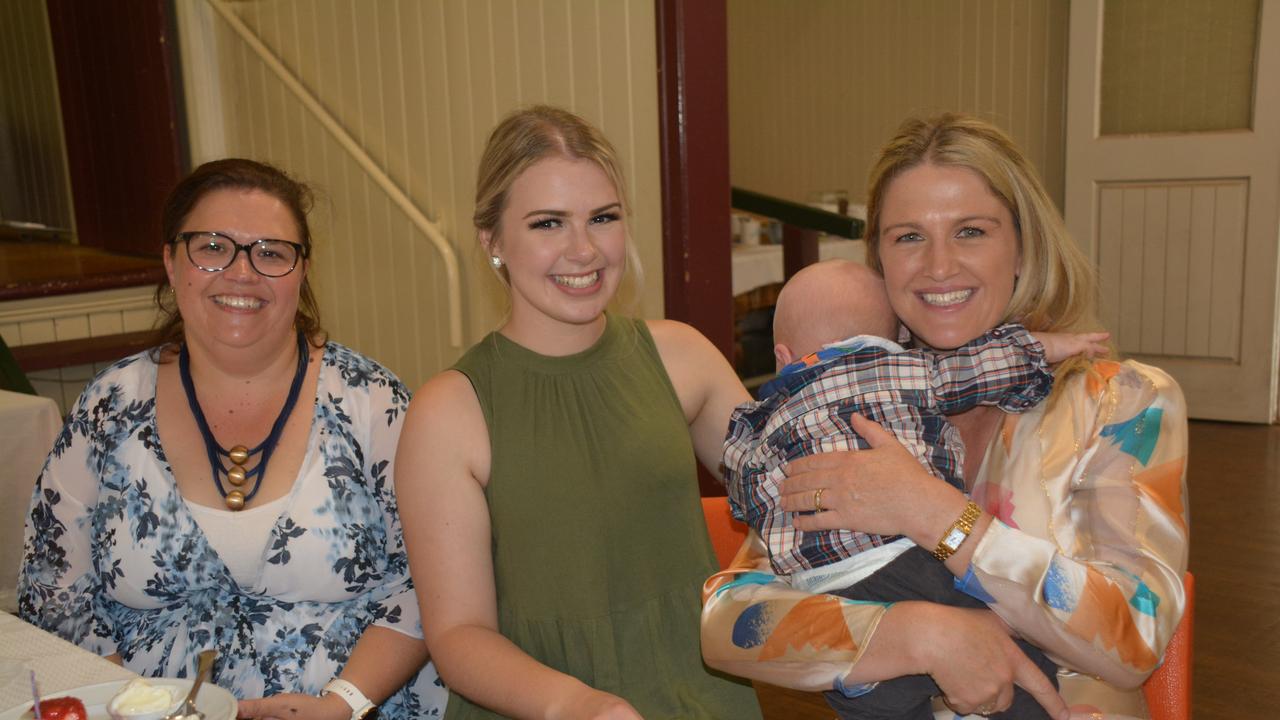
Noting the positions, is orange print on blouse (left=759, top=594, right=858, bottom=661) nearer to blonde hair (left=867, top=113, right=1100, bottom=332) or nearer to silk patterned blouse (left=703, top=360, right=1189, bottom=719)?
silk patterned blouse (left=703, top=360, right=1189, bottom=719)

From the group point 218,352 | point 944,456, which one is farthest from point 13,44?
point 944,456

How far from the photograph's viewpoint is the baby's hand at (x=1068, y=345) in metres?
1.52

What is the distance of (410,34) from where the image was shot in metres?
4.09

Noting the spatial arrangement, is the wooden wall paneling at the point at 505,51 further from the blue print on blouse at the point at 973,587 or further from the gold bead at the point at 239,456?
the blue print on blouse at the point at 973,587

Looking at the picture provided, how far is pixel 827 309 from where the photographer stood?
1.63 m

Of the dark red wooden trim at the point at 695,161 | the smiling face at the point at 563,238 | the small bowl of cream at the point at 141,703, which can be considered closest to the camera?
the small bowl of cream at the point at 141,703

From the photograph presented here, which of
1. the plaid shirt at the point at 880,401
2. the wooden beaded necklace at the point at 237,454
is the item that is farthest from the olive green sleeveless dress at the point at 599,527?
the wooden beaded necklace at the point at 237,454

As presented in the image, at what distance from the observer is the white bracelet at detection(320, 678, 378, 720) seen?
1.67m

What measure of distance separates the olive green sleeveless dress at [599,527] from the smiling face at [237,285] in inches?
14.2

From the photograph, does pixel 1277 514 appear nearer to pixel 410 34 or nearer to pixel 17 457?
pixel 410 34

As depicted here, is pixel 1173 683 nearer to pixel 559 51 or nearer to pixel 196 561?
A: pixel 196 561

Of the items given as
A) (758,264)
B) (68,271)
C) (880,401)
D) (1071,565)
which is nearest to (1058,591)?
(1071,565)

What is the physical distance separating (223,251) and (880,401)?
3.54ft

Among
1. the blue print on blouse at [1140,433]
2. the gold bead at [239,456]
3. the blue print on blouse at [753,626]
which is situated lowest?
the blue print on blouse at [753,626]
